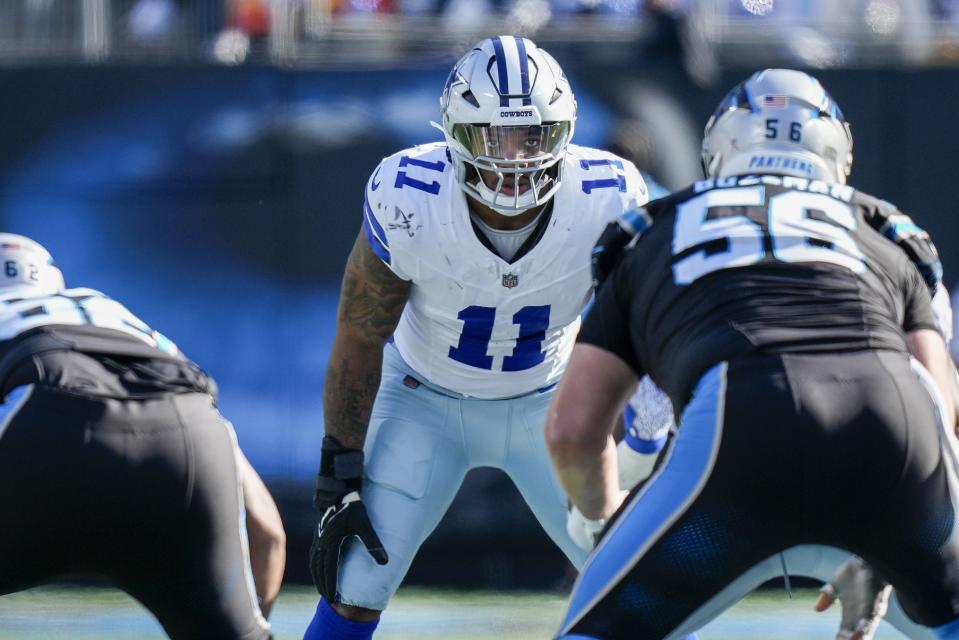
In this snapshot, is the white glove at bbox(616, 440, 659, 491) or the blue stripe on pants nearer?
the blue stripe on pants

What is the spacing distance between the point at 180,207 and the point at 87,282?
1.76 feet

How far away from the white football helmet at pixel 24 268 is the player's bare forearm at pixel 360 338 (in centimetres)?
77

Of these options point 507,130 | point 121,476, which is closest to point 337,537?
point 121,476

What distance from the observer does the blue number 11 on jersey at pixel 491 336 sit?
3996mm

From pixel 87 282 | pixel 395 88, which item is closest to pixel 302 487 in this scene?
pixel 87 282

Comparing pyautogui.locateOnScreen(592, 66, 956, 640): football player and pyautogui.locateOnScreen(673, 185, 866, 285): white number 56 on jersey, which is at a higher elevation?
pyautogui.locateOnScreen(673, 185, 866, 285): white number 56 on jersey

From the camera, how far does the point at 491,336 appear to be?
4031 mm

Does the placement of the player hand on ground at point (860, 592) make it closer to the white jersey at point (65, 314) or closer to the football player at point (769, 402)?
the football player at point (769, 402)

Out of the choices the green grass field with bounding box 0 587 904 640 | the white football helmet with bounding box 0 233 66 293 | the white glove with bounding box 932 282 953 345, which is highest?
the white glove with bounding box 932 282 953 345

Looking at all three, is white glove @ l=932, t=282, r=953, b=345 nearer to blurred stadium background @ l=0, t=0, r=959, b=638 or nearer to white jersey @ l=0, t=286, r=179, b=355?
white jersey @ l=0, t=286, r=179, b=355

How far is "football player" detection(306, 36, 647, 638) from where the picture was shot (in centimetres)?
387

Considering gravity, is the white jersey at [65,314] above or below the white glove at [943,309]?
below

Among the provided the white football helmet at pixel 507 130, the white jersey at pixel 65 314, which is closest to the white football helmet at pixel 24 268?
the white jersey at pixel 65 314

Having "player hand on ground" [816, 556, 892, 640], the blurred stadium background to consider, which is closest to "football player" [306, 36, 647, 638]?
"player hand on ground" [816, 556, 892, 640]
